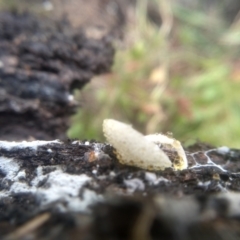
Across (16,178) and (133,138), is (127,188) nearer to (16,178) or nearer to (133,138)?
(133,138)

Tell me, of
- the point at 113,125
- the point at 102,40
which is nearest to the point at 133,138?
the point at 113,125

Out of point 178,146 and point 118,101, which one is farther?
point 118,101

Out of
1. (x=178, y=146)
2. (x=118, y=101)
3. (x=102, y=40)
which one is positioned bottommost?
(x=178, y=146)

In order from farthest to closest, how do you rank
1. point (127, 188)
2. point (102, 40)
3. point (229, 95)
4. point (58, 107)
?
point (229, 95), point (102, 40), point (58, 107), point (127, 188)

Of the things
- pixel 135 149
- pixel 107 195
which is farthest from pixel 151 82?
pixel 107 195

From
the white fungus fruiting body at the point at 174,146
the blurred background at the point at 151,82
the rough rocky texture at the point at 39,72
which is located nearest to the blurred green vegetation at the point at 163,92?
the blurred background at the point at 151,82

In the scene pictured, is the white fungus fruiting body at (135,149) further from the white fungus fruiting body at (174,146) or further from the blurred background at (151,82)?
the blurred background at (151,82)

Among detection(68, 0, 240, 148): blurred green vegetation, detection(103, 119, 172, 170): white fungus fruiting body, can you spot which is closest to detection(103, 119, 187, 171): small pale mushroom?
detection(103, 119, 172, 170): white fungus fruiting body
